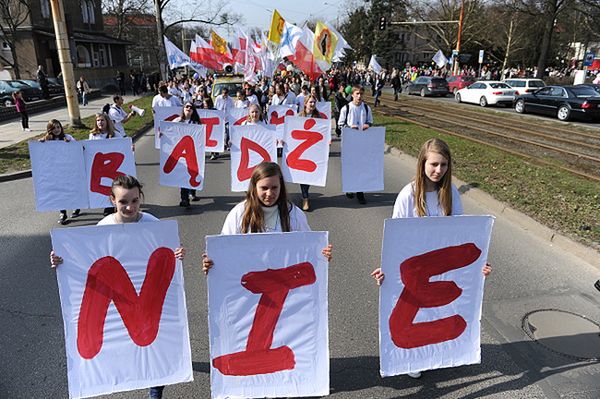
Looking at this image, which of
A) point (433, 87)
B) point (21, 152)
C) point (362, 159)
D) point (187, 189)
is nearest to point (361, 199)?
point (362, 159)

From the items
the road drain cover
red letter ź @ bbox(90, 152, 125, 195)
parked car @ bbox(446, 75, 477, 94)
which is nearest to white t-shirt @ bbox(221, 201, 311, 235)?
the road drain cover

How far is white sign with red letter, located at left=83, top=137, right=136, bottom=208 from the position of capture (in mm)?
6586

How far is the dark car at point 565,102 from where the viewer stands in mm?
18953

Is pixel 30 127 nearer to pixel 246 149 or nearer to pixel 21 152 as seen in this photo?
pixel 21 152

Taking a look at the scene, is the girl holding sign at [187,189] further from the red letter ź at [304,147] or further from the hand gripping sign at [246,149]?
the red letter ź at [304,147]

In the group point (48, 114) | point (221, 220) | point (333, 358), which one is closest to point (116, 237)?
point (333, 358)

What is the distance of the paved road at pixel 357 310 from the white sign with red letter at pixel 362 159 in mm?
464

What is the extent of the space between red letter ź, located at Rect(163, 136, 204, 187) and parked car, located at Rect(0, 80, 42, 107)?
21.9 meters

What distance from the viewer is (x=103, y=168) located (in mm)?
6691

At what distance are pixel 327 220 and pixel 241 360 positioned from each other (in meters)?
4.28

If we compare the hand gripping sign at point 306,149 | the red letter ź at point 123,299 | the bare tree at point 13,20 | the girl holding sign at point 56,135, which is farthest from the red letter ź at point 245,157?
the bare tree at point 13,20

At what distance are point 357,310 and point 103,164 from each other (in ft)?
15.2

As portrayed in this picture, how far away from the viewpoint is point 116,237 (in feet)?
9.16

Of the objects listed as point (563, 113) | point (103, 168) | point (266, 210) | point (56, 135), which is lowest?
point (563, 113)
